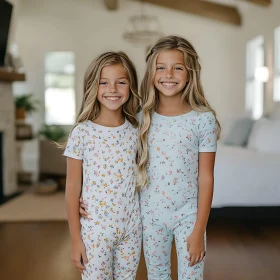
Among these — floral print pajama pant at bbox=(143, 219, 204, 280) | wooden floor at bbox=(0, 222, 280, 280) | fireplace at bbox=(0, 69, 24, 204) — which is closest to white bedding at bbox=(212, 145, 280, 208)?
wooden floor at bbox=(0, 222, 280, 280)

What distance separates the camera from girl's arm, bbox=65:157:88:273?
134 centimetres

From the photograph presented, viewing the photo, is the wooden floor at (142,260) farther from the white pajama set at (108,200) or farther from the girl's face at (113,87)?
the girl's face at (113,87)

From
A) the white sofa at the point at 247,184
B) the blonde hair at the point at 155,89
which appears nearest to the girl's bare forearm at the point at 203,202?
the blonde hair at the point at 155,89

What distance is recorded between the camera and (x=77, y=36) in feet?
26.0

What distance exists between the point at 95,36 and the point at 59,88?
1.27 m

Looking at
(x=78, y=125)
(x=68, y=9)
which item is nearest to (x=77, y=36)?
(x=68, y=9)

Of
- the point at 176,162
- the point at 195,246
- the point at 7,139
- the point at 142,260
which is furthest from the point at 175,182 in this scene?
the point at 7,139

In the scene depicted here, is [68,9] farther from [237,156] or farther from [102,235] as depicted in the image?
[102,235]

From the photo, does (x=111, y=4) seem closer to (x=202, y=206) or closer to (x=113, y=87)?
(x=113, y=87)

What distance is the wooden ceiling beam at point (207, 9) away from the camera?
7.31m

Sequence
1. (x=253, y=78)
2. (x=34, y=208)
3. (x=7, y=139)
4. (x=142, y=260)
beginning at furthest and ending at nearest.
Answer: (x=253, y=78), (x=7, y=139), (x=34, y=208), (x=142, y=260)

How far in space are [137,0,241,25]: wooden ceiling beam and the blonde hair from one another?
6.31 metres

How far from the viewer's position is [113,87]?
54.4 inches

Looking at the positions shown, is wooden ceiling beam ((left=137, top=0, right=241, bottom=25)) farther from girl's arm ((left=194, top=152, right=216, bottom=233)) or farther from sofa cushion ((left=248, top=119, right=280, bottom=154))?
girl's arm ((left=194, top=152, right=216, bottom=233))
